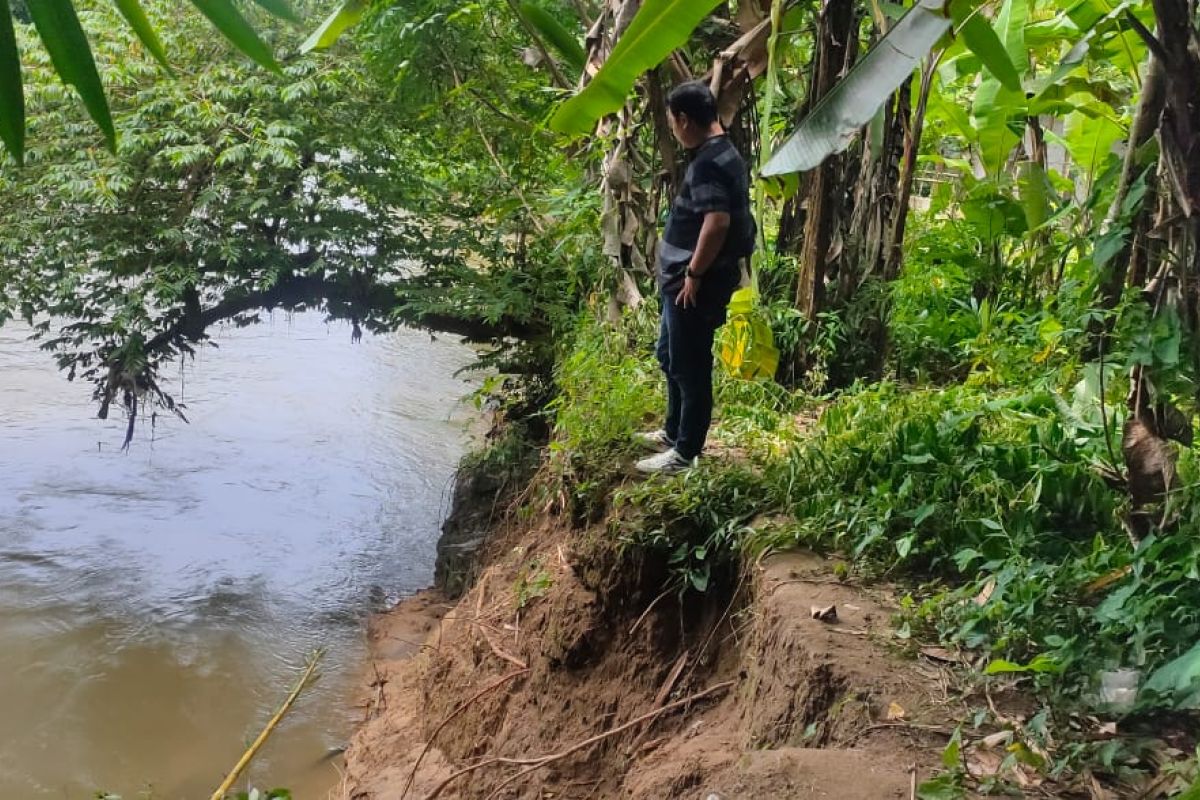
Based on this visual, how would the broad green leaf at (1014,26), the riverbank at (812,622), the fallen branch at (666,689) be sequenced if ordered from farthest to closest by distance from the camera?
the broad green leaf at (1014,26)
the fallen branch at (666,689)
the riverbank at (812,622)

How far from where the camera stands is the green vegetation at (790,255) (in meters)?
2.13

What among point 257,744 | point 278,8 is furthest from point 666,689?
point 278,8

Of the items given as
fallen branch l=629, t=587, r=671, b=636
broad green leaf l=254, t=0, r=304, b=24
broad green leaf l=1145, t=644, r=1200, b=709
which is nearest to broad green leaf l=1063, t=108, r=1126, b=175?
fallen branch l=629, t=587, r=671, b=636

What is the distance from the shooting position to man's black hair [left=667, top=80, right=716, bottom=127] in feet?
9.93

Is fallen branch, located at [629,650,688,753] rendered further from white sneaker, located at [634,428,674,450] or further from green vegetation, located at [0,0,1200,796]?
white sneaker, located at [634,428,674,450]

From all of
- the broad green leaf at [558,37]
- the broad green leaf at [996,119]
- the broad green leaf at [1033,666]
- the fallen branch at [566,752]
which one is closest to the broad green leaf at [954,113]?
the broad green leaf at [996,119]

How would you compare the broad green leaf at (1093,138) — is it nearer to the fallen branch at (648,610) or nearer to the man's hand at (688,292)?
the man's hand at (688,292)

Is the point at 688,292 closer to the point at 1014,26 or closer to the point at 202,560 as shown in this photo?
the point at 1014,26

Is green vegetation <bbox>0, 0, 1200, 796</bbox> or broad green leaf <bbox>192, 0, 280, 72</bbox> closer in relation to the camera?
broad green leaf <bbox>192, 0, 280, 72</bbox>

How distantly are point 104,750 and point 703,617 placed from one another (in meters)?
4.07

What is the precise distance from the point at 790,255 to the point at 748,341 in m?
0.85

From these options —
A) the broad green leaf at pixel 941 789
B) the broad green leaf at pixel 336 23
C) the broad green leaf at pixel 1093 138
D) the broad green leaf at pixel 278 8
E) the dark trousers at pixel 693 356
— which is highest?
the broad green leaf at pixel 336 23

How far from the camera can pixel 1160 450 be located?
223cm

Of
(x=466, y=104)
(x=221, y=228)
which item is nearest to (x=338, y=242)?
(x=221, y=228)
